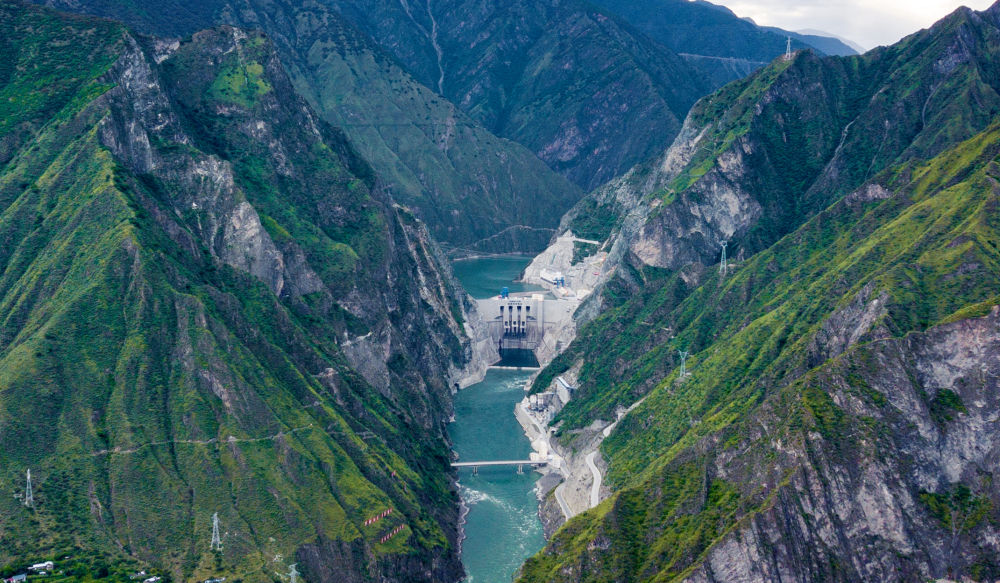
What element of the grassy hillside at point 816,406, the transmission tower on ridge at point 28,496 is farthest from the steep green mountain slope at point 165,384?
the grassy hillside at point 816,406

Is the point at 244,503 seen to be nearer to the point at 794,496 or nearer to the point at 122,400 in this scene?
the point at 122,400

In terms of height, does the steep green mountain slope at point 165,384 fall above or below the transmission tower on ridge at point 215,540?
above

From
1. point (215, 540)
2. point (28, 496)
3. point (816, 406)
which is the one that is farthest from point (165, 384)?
point (816, 406)

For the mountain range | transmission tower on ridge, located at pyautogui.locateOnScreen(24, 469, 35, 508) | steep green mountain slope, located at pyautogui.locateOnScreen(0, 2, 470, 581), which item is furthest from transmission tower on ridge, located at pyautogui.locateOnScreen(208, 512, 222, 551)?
transmission tower on ridge, located at pyautogui.locateOnScreen(24, 469, 35, 508)

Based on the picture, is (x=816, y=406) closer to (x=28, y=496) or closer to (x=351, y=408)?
(x=351, y=408)

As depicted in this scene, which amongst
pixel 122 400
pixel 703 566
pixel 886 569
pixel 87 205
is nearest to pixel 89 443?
pixel 122 400

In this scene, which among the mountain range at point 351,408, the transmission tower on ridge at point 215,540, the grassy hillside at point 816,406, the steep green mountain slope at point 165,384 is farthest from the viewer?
the steep green mountain slope at point 165,384

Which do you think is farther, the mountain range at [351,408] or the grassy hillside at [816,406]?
the grassy hillside at [816,406]

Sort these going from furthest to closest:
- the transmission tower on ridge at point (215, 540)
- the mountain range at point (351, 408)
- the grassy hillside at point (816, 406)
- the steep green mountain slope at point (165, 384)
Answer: the steep green mountain slope at point (165, 384) → the transmission tower on ridge at point (215, 540) → the grassy hillside at point (816, 406) → the mountain range at point (351, 408)

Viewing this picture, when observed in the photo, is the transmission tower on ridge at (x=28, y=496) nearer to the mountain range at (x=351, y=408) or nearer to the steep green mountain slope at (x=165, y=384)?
the mountain range at (x=351, y=408)
